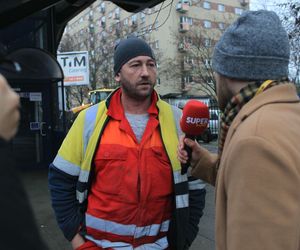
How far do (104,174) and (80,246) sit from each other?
0.48 m

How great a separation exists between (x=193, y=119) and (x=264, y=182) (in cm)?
103

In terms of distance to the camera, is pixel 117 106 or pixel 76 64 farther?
pixel 76 64

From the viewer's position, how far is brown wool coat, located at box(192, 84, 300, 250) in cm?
154

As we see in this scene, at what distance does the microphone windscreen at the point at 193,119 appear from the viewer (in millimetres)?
2531

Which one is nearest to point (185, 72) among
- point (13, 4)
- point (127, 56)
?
point (13, 4)

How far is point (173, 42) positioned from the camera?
50.9 m

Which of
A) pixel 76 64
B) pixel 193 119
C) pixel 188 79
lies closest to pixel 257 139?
pixel 193 119

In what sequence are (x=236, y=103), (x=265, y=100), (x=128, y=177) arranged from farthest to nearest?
(x=128, y=177) → (x=236, y=103) → (x=265, y=100)

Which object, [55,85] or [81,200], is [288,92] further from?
[55,85]

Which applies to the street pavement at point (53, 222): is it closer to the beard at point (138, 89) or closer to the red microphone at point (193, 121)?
the beard at point (138, 89)

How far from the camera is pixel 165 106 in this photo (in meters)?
3.04

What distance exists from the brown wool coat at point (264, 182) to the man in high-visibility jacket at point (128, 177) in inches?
42.8

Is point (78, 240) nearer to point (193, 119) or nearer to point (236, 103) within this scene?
point (193, 119)

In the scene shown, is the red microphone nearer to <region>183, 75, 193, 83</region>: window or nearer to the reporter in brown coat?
the reporter in brown coat
